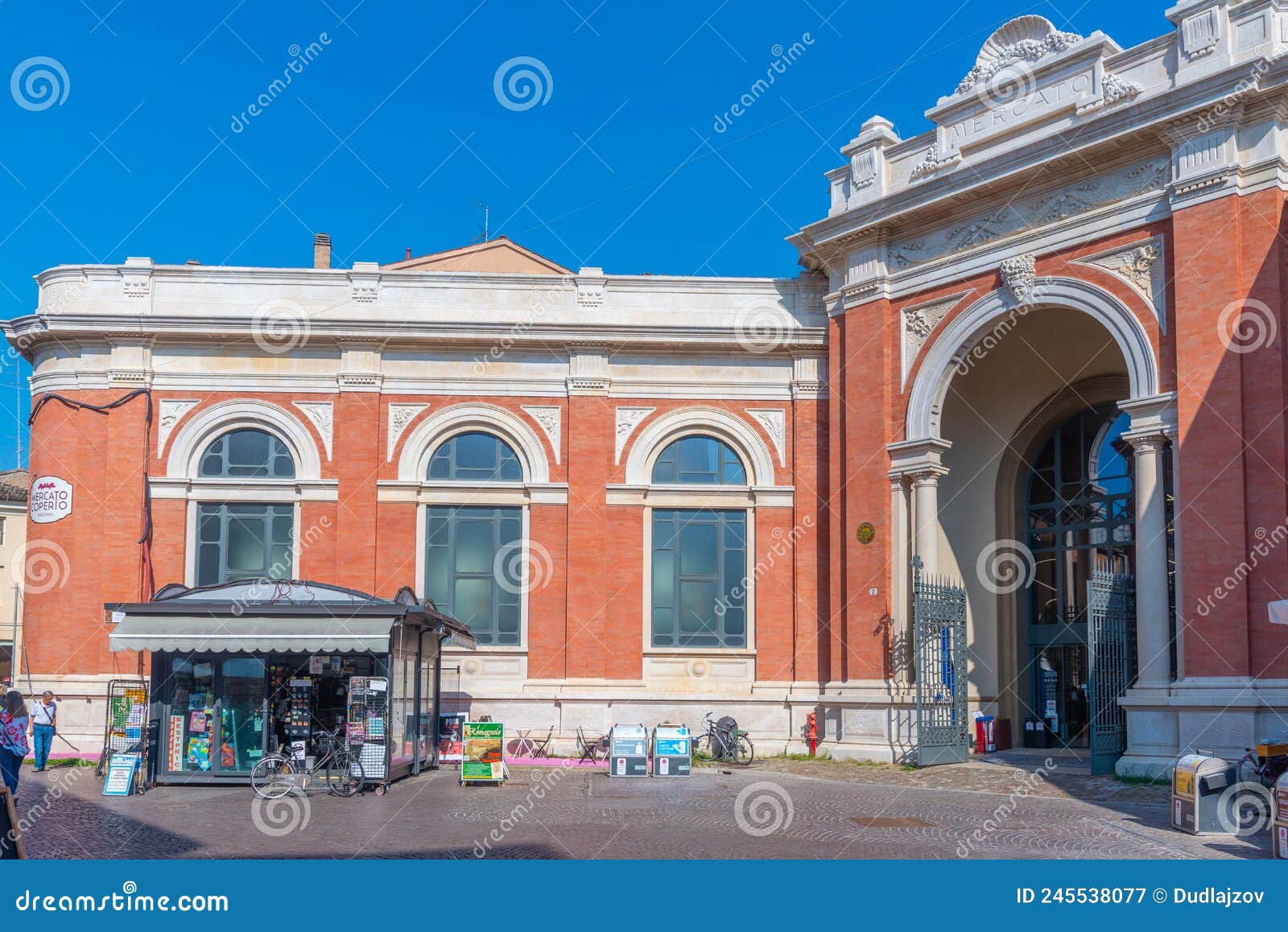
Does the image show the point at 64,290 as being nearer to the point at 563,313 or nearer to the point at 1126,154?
the point at 563,313

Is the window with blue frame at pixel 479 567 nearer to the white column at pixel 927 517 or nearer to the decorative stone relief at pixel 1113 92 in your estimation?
the white column at pixel 927 517

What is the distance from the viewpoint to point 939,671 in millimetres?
22781

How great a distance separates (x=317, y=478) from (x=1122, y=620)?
15.5 meters

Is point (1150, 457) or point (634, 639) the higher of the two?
point (1150, 457)

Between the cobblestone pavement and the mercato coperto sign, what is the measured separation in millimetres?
6952

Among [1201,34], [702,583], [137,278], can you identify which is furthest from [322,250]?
[1201,34]

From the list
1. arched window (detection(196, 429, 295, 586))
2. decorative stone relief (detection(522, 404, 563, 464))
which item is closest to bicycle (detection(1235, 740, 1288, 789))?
decorative stone relief (detection(522, 404, 563, 464))

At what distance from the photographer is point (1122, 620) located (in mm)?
21188

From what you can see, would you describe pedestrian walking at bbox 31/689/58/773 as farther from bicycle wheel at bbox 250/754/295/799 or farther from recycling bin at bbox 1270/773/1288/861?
recycling bin at bbox 1270/773/1288/861

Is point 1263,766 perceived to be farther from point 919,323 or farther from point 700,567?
point 700,567

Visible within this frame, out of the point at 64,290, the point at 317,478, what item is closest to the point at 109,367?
the point at 64,290

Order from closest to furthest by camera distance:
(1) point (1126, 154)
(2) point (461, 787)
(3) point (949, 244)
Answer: (2) point (461, 787)
(1) point (1126, 154)
(3) point (949, 244)

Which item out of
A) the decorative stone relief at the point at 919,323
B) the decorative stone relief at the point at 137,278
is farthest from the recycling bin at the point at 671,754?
the decorative stone relief at the point at 137,278

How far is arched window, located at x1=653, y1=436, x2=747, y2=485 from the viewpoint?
86.6ft
